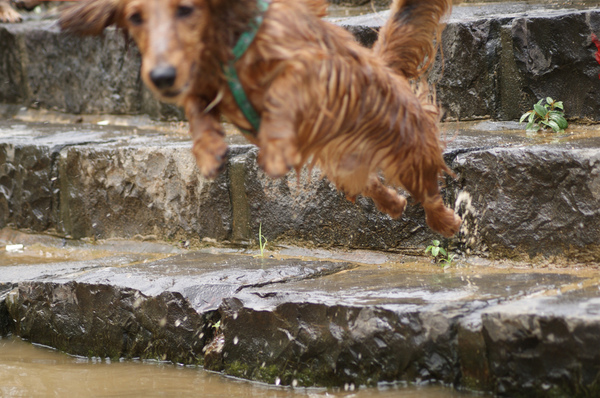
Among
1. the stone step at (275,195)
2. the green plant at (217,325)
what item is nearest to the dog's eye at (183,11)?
the stone step at (275,195)

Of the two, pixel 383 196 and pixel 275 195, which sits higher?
pixel 383 196

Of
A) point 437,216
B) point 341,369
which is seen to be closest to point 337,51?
point 437,216

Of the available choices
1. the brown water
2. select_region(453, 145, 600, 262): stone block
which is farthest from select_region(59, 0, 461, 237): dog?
select_region(453, 145, 600, 262): stone block

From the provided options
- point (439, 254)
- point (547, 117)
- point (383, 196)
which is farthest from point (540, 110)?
point (383, 196)

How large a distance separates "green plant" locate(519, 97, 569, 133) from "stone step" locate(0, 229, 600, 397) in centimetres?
106

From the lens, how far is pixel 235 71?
6.88ft

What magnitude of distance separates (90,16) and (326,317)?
1592 millimetres

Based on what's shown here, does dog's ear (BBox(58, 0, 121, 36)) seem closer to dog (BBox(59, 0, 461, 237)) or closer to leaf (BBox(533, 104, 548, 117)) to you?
dog (BBox(59, 0, 461, 237))

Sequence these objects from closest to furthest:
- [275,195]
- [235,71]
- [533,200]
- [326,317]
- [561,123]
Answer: [235,71] < [326,317] < [533,200] < [561,123] < [275,195]

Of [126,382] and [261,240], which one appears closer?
[126,382]

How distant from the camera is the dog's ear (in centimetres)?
213

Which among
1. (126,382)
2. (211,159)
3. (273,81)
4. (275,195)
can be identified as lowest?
(126,382)

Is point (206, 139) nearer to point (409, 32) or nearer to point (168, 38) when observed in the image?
point (168, 38)

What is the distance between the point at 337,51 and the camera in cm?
226
